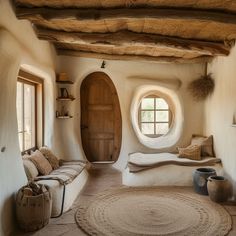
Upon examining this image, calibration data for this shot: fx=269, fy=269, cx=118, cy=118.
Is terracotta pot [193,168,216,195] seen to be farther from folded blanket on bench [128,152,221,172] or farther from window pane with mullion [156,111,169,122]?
window pane with mullion [156,111,169,122]

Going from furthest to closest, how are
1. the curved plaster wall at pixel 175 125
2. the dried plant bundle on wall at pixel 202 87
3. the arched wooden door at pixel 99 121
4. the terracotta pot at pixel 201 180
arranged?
1. the arched wooden door at pixel 99 121
2. the curved plaster wall at pixel 175 125
3. the dried plant bundle on wall at pixel 202 87
4. the terracotta pot at pixel 201 180

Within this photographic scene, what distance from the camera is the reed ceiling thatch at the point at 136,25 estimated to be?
2752 mm

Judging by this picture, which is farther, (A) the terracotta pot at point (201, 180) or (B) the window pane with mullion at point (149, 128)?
(B) the window pane with mullion at point (149, 128)

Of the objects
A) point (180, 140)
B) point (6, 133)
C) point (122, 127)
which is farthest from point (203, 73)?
point (6, 133)

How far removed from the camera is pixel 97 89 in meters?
5.26

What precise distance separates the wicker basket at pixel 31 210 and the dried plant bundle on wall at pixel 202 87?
3336mm

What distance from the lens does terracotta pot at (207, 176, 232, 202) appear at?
3.47m

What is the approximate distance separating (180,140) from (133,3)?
10.1 feet

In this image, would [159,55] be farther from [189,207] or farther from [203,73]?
[189,207]

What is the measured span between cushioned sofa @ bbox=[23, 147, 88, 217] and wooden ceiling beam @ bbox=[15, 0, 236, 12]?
1858 millimetres

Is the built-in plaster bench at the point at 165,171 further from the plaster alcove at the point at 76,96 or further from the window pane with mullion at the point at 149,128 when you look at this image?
the window pane with mullion at the point at 149,128

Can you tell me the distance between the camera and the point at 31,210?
2.63 meters

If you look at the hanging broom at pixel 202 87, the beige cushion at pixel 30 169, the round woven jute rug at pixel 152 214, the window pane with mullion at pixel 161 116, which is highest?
the hanging broom at pixel 202 87

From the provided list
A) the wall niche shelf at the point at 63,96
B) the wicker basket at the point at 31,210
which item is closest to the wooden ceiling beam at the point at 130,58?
the wall niche shelf at the point at 63,96
